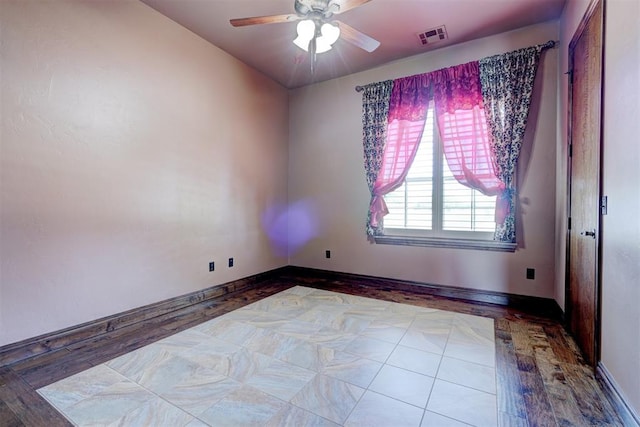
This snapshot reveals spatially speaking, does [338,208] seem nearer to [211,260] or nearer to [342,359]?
[211,260]

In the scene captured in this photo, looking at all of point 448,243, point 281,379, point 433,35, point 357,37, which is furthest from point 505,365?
point 433,35

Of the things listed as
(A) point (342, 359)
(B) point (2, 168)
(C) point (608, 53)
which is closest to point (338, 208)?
(A) point (342, 359)

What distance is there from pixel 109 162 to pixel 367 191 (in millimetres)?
2964

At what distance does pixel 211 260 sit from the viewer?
3.56m

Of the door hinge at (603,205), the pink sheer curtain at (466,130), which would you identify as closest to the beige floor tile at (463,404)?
the door hinge at (603,205)

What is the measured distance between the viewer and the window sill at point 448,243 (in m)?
3.31

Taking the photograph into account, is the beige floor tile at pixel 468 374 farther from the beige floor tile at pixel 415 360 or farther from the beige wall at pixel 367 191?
the beige wall at pixel 367 191

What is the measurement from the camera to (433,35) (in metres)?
3.32

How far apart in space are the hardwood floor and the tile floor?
0.32ft

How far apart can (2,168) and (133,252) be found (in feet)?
3.58

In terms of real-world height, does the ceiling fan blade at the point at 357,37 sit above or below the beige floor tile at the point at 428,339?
above

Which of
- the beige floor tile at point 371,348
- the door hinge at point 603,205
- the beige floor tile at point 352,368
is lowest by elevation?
the beige floor tile at point 352,368

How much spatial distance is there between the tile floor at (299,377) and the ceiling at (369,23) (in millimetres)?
3001

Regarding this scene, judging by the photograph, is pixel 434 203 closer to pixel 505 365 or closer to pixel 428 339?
pixel 428 339
